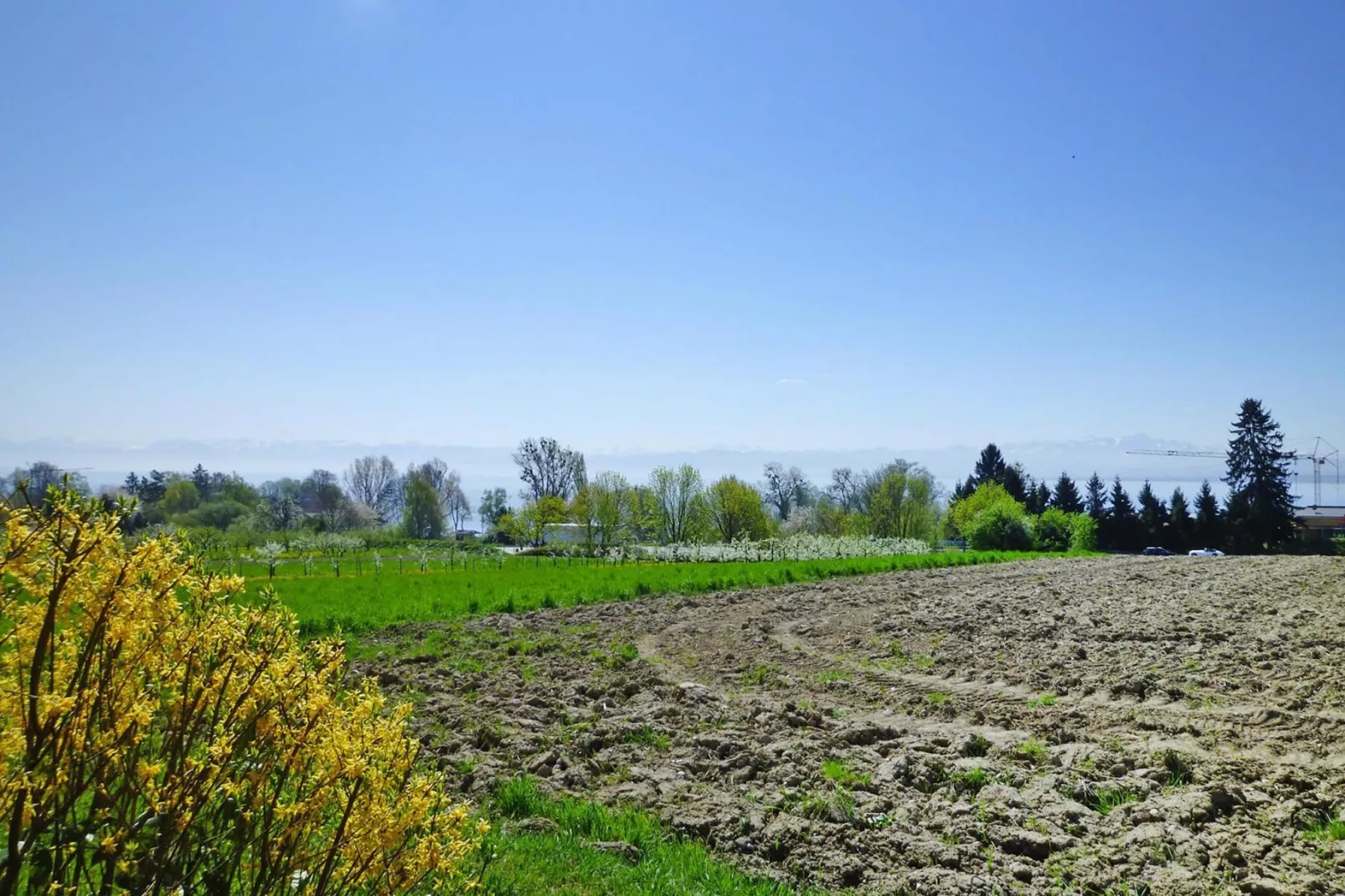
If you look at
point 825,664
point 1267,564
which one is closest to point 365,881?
point 825,664

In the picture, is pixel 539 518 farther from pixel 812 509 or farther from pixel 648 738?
pixel 648 738

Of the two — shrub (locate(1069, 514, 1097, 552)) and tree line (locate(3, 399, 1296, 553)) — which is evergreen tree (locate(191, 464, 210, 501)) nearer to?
tree line (locate(3, 399, 1296, 553))

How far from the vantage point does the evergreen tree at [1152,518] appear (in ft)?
214

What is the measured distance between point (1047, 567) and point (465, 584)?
2136cm

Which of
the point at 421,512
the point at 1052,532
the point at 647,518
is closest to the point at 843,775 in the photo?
the point at 1052,532

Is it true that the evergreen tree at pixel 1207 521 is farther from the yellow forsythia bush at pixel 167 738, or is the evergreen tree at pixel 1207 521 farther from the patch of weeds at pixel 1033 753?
the yellow forsythia bush at pixel 167 738

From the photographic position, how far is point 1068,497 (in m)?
74.8

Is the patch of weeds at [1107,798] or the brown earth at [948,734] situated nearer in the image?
the brown earth at [948,734]

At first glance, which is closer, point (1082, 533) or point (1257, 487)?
point (1082, 533)

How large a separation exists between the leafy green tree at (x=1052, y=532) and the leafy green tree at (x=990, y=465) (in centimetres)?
2540

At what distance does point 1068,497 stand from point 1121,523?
307 inches

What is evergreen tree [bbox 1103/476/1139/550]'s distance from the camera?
218ft

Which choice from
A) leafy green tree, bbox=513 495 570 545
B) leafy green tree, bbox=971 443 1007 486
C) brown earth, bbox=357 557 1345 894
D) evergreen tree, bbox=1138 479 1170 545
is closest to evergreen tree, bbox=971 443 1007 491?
leafy green tree, bbox=971 443 1007 486

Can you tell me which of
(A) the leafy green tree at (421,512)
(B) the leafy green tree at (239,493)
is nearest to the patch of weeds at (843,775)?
(A) the leafy green tree at (421,512)
